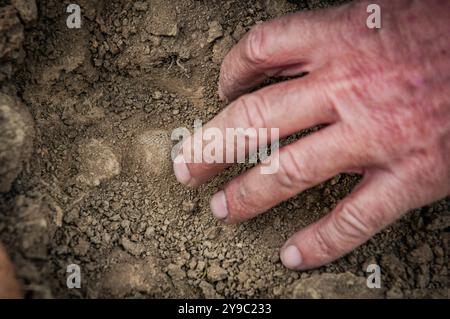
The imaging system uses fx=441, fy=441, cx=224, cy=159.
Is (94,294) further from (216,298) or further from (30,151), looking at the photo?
(30,151)

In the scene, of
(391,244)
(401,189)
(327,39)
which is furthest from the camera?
(391,244)

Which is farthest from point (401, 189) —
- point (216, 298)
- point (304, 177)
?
point (216, 298)

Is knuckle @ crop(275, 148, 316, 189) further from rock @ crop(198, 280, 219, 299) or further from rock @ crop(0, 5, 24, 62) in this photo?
rock @ crop(0, 5, 24, 62)

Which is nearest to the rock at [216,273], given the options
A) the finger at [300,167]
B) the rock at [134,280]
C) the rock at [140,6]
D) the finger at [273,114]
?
the rock at [134,280]

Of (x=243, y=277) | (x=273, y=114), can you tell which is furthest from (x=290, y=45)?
(x=243, y=277)

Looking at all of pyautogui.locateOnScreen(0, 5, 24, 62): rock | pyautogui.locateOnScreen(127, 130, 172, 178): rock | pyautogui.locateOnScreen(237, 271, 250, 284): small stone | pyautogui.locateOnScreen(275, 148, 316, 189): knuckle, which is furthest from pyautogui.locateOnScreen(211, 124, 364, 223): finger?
pyautogui.locateOnScreen(0, 5, 24, 62): rock

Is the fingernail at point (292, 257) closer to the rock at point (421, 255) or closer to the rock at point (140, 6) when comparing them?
the rock at point (421, 255)
